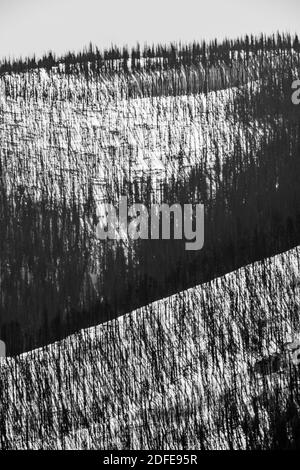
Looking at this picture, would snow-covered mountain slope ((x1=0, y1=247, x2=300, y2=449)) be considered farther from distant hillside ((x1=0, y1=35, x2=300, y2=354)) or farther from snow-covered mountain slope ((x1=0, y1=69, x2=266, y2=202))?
snow-covered mountain slope ((x1=0, y1=69, x2=266, y2=202))

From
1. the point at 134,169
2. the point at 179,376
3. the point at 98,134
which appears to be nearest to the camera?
the point at 179,376

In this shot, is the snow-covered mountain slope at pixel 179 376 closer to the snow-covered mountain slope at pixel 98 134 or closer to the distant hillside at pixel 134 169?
the distant hillside at pixel 134 169

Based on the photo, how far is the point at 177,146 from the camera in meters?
53.6

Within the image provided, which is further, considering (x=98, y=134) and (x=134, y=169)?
(x=98, y=134)

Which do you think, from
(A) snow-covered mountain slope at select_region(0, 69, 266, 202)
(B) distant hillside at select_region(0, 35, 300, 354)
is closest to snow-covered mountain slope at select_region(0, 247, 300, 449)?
(B) distant hillside at select_region(0, 35, 300, 354)

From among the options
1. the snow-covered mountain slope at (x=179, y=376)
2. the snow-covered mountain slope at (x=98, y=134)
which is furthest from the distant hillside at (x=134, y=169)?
the snow-covered mountain slope at (x=179, y=376)

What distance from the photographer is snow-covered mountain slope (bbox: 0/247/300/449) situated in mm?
27781

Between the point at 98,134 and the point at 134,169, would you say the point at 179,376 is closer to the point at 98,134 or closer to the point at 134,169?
the point at 134,169

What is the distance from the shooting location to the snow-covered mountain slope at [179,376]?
27.8m

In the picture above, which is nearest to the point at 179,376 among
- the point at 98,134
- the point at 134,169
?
the point at 134,169

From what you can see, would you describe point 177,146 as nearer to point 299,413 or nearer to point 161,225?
point 161,225

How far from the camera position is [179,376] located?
1262 inches

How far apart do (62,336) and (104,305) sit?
2.75 meters
